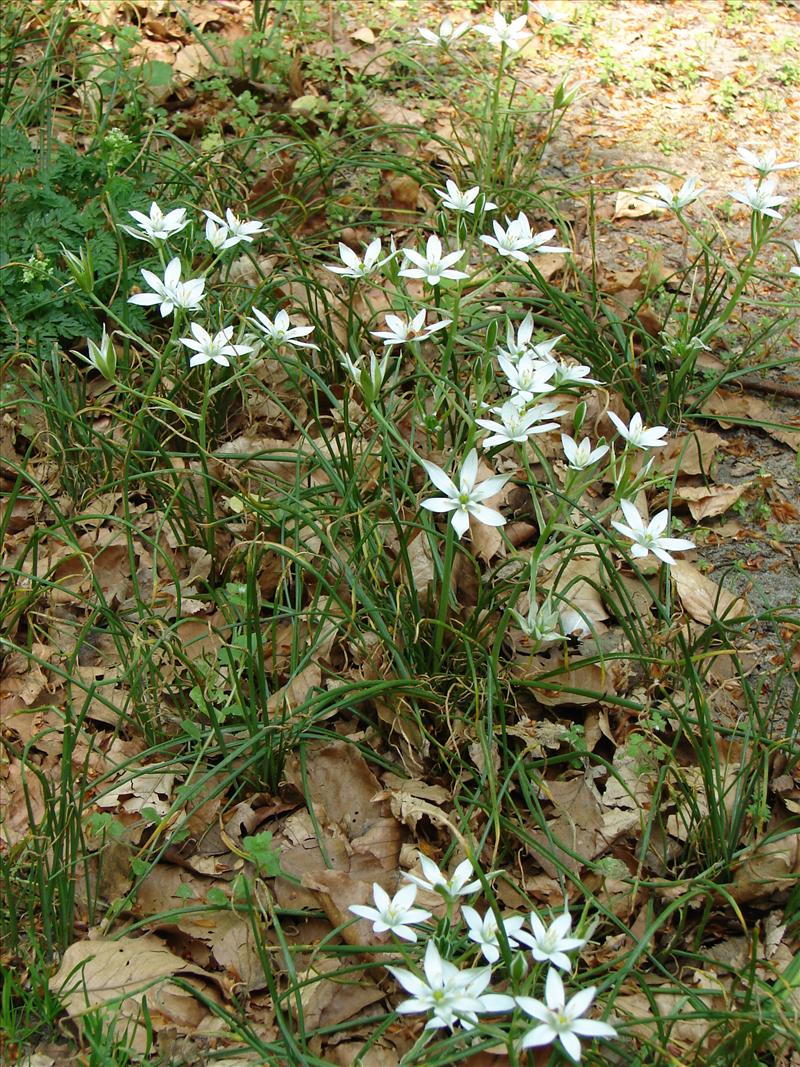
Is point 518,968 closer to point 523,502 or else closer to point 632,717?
point 632,717

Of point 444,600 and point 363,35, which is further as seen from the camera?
point 363,35

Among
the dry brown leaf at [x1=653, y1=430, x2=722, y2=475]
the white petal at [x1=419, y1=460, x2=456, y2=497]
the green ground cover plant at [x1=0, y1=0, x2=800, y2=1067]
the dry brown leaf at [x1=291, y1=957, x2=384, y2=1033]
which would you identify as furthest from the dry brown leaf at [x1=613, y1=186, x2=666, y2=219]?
the dry brown leaf at [x1=291, y1=957, x2=384, y2=1033]

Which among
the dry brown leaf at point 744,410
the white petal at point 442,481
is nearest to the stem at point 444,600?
the white petal at point 442,481

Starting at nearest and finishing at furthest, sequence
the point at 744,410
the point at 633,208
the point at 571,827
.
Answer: the point at 571,827 → the point at 744,410 → the point at 633,208

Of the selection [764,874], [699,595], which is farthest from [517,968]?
[699,595]

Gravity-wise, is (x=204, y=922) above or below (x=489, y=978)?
below

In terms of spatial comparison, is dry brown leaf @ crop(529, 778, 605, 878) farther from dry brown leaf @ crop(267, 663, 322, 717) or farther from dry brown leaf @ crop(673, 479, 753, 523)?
dry brown leaf @ crop(673, 479, 753, 523)

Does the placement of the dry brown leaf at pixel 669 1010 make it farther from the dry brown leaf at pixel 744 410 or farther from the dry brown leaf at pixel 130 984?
the dry brown leaf at pixel 744 410

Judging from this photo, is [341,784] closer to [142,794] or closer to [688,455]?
[142,794]

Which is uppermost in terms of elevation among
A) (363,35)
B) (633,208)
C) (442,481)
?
(363,35)
